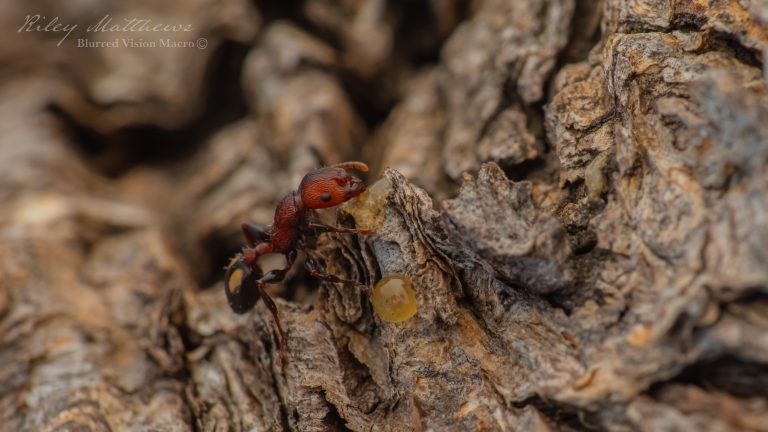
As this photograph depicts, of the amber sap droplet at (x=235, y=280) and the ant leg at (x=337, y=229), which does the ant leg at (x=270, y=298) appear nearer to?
the amber sap droplet at (x=235, y=280)

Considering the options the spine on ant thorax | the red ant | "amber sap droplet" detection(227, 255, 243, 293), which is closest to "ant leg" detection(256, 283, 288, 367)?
the red ant

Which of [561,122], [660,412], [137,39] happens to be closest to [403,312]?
[660,412]

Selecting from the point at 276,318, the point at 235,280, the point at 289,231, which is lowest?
the point at 276,318

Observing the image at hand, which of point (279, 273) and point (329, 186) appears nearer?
point (329, 186)

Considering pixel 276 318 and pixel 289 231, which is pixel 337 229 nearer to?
pixel 276 318

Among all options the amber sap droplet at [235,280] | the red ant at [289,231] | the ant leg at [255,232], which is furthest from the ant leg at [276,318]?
the ant leg at [255,232]

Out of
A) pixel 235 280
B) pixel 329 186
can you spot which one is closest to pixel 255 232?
pixel 235 280

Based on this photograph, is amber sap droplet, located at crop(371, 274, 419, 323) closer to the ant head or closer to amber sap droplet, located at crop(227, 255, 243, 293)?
the ant head
